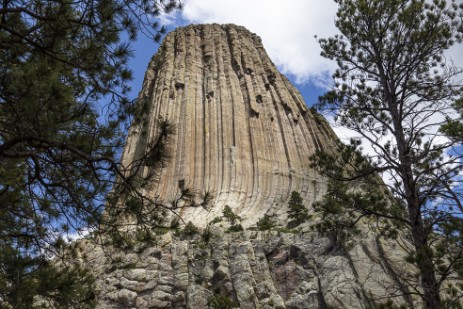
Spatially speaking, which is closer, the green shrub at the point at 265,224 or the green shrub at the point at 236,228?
the green shrub at the point at 236,228

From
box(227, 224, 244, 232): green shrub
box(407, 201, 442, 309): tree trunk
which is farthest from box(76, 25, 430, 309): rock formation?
box(407, 201, 442, 309): tree trunk

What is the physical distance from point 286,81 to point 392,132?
116 ft

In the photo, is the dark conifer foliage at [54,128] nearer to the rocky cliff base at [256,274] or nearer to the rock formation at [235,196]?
the rock formation at [235,196]

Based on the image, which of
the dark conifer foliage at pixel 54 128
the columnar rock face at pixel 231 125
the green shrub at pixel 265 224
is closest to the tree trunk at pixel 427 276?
the dark conifer foliage at pixel 54 128

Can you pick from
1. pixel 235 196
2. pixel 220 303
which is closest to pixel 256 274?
pixel 220 303

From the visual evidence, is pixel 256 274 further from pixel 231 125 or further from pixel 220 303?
pixel 231 125

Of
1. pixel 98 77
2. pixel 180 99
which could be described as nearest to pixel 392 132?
pixel 98 77

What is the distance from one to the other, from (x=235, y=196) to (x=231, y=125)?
729 centimetres

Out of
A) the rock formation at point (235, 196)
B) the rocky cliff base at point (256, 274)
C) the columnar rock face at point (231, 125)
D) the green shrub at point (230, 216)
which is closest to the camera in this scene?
the rocky cliff base at point (256, 274)

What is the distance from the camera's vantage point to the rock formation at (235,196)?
71.3 feet

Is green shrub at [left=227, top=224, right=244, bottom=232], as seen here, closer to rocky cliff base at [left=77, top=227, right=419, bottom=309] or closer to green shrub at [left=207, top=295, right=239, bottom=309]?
rocky cliff base at [left=77, top=227, right=419, bottom=309]

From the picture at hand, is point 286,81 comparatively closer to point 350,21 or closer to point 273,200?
point 273,200

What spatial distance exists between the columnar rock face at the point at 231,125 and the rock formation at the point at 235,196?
0.32 ft

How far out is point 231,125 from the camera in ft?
122
